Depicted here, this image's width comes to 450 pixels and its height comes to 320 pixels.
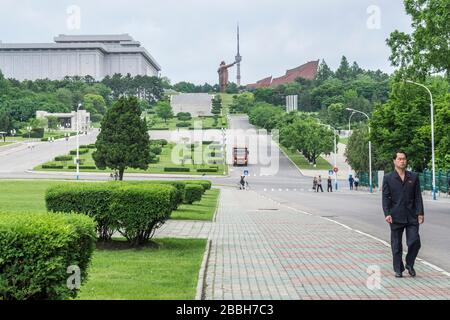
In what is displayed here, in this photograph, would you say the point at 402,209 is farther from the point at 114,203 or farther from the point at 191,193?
the point at 191,193

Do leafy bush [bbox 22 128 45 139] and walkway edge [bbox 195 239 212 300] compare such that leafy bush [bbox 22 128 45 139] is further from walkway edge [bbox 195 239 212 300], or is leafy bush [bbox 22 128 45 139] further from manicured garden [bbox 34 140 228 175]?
walkway edge [bbox 195 239 212 300]

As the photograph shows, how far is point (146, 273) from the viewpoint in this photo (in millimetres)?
10523

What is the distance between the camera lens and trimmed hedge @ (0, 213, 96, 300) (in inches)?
253

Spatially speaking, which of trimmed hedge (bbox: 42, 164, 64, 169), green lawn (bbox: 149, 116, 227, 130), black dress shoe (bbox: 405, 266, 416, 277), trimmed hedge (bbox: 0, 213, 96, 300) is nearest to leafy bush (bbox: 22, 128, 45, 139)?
green lawn (bbox: 149, 116, 227, 130)

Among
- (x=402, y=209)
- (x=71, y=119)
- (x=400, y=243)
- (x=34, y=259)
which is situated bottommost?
(x=400, y=243)

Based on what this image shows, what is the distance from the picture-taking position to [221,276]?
10203 millimetres

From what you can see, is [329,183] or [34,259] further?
[329,183]

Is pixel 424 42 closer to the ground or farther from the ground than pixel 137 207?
farther from the ground

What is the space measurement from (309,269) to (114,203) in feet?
13.1

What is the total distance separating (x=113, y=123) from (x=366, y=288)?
4193 cm

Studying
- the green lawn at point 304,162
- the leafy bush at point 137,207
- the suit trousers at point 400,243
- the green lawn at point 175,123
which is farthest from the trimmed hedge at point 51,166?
the green lawn at point 175,123

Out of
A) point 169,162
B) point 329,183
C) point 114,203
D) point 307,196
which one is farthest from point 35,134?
point 114,203
